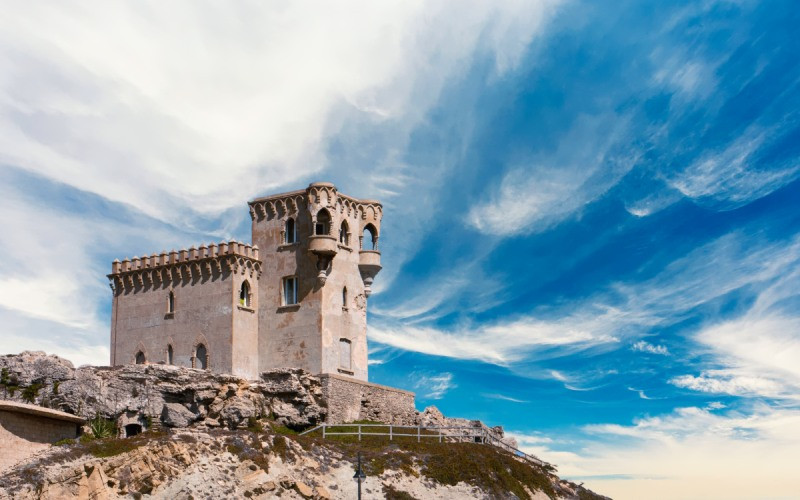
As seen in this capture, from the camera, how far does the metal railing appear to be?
2173 inches

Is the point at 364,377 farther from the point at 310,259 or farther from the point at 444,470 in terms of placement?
the point at 444,470

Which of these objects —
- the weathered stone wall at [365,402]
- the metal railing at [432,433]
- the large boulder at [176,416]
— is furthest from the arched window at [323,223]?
the large boulder at [176,416]

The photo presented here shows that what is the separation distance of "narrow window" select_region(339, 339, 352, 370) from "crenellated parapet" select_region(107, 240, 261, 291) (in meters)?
6.57

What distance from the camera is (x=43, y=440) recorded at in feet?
153

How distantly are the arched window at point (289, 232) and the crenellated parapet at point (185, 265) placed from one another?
6.41ft

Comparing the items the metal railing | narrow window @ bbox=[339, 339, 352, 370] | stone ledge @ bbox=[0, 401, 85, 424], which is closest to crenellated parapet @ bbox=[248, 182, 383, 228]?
narrow window @ bbox=[339, 339, 352, 370]

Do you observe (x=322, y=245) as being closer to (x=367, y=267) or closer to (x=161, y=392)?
(x=367, y=267)

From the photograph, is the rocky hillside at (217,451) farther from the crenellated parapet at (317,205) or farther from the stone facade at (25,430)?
the crenellated parapet at (317,205)

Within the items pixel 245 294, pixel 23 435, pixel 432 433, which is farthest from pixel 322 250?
pixel 23 435

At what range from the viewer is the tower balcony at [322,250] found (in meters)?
62.4

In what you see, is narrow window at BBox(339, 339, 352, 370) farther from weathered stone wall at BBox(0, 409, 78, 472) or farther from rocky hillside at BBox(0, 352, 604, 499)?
weathered stone wall at BBox(0, 409, 78, 472)

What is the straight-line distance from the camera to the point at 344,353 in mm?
63781

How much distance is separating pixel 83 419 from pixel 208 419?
6655 mm

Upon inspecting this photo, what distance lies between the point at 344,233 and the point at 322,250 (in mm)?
3868
